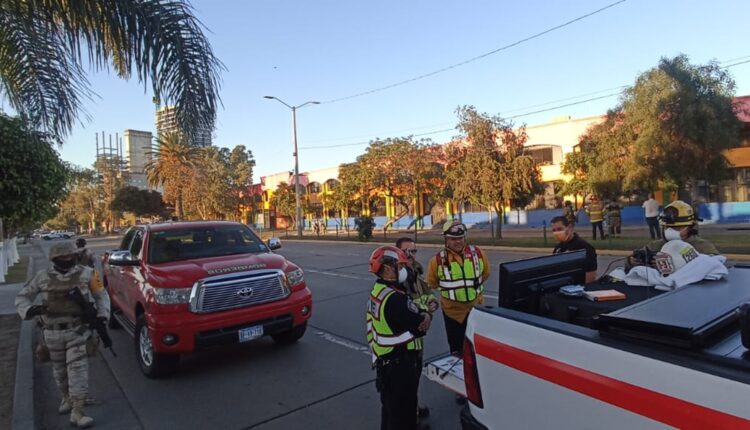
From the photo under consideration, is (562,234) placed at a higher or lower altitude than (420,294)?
higher

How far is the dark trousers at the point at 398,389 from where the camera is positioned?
332cm

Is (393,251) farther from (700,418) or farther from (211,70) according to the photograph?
(211,70)

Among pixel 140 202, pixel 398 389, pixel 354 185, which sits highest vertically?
pixel 140 202

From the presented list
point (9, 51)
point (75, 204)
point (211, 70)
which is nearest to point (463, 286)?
point (211, 70)

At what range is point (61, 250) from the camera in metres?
4.61

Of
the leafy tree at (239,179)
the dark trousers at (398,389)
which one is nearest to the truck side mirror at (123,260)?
the dark trousers at (398,389)

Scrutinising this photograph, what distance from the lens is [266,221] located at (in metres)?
62.0

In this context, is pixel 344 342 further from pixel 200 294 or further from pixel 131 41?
pixel 131 41

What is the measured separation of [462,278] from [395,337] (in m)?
1.20

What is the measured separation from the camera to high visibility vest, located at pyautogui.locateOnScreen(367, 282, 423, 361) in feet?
10.7

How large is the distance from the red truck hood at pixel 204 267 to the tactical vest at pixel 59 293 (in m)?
1.00

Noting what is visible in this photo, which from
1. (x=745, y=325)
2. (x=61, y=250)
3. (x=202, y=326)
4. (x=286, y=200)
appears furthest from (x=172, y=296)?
(x=286, y=200)

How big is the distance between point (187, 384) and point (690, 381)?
512 centimetres

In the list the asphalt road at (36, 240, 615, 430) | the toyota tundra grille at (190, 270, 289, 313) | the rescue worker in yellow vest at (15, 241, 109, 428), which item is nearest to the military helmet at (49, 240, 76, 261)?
the rescue worker in yellow vest at (15, 241, 109, 428)
